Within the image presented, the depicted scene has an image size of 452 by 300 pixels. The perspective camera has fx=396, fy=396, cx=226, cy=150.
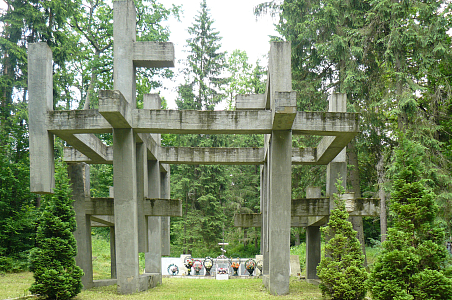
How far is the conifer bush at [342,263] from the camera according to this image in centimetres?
899

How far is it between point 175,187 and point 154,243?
1507 cm

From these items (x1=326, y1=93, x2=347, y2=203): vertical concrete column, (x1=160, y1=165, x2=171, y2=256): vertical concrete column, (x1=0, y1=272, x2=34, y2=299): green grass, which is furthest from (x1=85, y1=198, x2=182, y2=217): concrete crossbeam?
(x1=160, y1=165, x2=171, y2=256): vertical concrete column

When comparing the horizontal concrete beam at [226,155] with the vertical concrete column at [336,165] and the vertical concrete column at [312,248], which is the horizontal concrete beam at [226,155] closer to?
the vertical concrete column at [312,248]

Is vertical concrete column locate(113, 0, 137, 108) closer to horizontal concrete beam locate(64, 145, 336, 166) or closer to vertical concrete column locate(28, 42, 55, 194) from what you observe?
vertical concrete column locate(28, 42, 55, 194)

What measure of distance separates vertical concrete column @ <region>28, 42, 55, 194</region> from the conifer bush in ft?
25.6

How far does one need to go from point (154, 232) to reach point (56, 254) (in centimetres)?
691

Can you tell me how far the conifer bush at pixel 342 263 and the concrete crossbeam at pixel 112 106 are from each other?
19.1 ft

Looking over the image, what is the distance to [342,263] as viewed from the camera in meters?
9.27

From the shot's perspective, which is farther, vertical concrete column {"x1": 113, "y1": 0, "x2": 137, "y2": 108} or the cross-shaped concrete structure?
vertical concrete column {"x1": 113, "y1": 0, "x2": 137, "y2": 108}

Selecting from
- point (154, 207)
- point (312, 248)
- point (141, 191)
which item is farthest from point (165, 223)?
point (312, 248)

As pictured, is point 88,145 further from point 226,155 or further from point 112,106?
point 226,155

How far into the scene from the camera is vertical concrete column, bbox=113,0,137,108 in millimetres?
11273

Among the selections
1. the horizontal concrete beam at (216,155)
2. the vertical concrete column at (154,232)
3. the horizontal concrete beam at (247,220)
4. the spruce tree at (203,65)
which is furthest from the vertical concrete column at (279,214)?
the spruce tree at (203,65)

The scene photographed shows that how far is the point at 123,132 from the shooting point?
11102 millimetres
